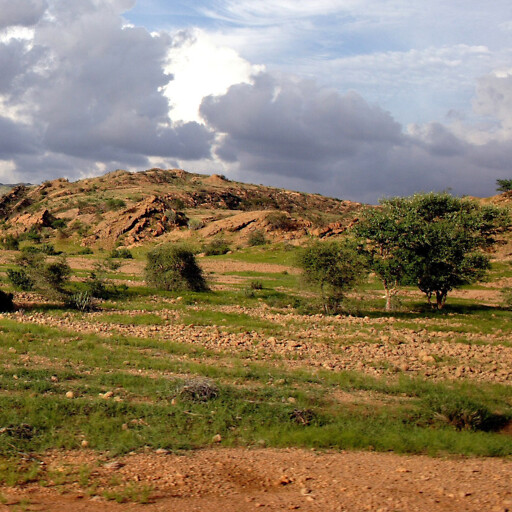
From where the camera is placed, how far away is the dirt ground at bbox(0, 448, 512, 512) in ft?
20.6

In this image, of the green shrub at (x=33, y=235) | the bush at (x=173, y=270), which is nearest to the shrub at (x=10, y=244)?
the green shrub at (x=33, y=235)

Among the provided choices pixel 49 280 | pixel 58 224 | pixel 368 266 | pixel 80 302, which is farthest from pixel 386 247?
pixel 58 224

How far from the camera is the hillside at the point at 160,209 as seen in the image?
5950cm

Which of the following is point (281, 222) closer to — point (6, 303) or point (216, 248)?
point (216, 248)

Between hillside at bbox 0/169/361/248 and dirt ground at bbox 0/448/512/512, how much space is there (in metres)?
28.1

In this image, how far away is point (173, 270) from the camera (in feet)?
87.6

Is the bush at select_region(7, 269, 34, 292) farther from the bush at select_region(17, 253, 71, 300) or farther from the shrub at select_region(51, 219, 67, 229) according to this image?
the shrub at select_region(51, 219, 67, 229)

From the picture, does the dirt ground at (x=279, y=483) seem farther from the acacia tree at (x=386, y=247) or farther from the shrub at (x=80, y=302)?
the acacia tree at (x=386, y=247)

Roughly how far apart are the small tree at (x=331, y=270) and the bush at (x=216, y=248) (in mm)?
28103

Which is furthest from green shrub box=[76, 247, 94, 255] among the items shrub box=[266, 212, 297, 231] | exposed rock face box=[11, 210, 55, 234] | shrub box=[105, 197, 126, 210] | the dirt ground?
the dirt ground

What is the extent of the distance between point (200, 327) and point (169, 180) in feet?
321

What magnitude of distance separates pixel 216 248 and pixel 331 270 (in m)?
30.6

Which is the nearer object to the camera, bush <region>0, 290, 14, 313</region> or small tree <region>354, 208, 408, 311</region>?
bush <region>0, 290, 14, 313</region>

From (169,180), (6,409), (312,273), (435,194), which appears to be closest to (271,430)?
(6,409)
